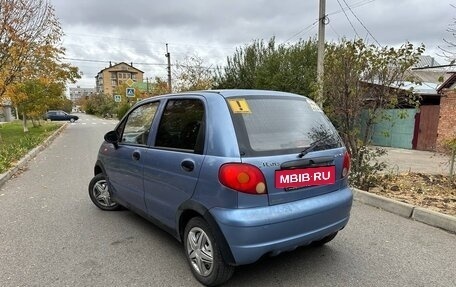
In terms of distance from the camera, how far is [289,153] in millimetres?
2865

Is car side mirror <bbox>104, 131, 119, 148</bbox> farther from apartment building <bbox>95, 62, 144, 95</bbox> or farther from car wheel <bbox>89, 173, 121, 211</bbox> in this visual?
apartment building <bbox>95, 62, 144, 95</bbox>

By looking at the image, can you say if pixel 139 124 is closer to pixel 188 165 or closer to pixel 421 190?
pixel 188 165

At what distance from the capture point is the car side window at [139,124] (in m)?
3.84

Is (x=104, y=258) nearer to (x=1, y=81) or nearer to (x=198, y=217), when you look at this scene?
(x=198, y=217)

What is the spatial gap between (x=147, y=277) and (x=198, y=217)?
0.76m

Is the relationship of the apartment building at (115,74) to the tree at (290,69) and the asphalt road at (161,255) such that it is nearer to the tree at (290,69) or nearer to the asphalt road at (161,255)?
the tree at (290,69)

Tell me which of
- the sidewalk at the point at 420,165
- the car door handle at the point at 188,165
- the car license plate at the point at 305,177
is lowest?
the sidewalk at the point at 420,165

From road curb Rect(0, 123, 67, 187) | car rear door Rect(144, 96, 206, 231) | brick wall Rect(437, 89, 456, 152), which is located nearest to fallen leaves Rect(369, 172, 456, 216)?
car rear door Rect(144, 96, 206, 231)

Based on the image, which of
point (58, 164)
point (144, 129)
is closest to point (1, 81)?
point (58, 164)

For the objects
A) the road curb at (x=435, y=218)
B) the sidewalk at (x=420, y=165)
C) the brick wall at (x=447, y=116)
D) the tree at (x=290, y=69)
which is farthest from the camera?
the tree at (x=290, y=69)

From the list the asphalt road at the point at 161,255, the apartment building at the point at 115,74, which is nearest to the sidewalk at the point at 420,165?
the asphalt road at the point at 161,255

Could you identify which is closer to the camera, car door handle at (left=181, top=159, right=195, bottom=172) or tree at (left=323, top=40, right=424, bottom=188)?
car door handle at (left=181, top=159, right=195, bottom=172)

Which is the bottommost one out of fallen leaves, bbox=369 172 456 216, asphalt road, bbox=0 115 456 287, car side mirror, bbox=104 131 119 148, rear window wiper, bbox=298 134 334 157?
asphalt road, bbox=0 115 456 287

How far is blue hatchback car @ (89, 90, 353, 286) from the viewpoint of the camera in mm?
2654
